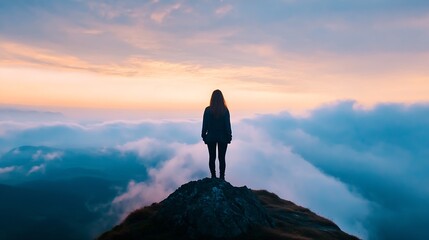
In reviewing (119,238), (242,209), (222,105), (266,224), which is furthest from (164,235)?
(222,105)

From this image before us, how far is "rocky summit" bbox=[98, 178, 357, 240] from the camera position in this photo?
58.8ft

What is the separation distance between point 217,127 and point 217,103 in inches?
55.7

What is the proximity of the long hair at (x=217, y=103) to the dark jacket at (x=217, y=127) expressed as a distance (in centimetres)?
22

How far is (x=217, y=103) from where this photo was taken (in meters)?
20.4

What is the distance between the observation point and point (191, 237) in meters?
17.6

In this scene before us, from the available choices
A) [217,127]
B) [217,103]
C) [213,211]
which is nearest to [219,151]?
[217,127]

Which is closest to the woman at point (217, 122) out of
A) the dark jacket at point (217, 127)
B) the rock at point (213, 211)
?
the dark jacket at point (217, 127)

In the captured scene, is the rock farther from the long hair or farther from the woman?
the long hair

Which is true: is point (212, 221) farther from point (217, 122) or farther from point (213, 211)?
point (217, 122)

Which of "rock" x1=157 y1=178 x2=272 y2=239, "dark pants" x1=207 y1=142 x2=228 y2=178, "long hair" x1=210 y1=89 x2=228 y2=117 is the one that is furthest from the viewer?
"dark pants" x1=207 y1=142 x2=228 y2=178

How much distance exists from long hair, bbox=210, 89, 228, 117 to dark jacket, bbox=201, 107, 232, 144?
8.5 inches

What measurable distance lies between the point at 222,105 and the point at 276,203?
10846 mm

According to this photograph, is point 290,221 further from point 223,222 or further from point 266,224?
point 223,222

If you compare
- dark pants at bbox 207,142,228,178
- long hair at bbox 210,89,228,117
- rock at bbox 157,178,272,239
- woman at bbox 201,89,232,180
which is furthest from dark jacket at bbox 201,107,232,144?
rock at bbox 157,178,272,239
